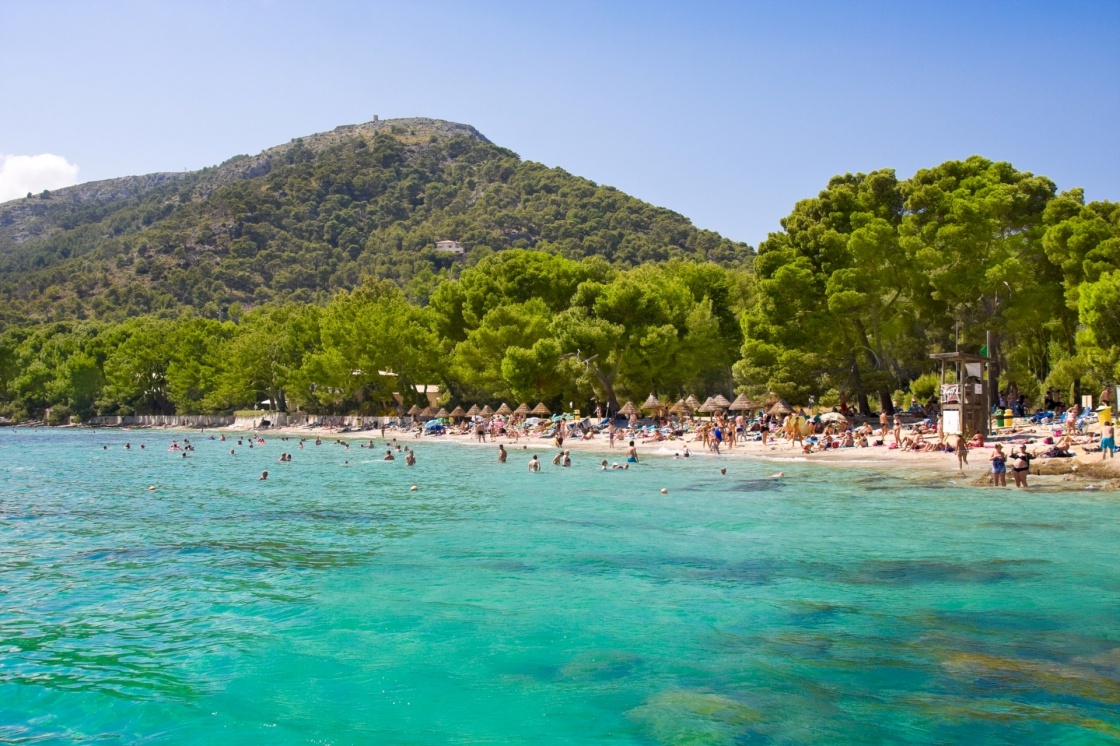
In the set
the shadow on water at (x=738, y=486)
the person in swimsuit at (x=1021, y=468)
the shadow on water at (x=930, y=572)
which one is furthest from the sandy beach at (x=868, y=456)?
the shadow on water at (x=930, y=572)

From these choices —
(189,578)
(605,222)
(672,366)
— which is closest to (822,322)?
(672,366)

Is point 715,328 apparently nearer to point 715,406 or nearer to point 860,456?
point 715,406

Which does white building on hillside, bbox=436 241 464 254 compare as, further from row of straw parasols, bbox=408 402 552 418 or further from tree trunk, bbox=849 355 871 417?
tree trunk, bbox=849 355 871 417

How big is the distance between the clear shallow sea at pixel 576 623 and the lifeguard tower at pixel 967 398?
8152mm

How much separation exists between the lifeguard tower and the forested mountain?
9076cm

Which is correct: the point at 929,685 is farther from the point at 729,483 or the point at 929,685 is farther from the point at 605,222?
the point at 605,222

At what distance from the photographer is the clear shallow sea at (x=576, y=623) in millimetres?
8328

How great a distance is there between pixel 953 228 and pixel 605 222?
400 feet

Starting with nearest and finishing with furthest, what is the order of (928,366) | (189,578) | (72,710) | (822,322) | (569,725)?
(569,725) → (72,710) → (189,578) → (822,322) → (928,366)

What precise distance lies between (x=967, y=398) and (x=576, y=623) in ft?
74.4

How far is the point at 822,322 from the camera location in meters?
41.1

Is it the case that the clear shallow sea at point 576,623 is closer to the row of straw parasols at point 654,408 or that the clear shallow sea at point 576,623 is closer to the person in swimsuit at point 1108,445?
the person in swimsuit at point 1108,445

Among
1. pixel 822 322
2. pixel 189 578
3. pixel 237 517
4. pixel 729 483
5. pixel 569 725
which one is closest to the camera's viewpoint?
pixel 569 725

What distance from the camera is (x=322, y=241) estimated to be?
17588cm
